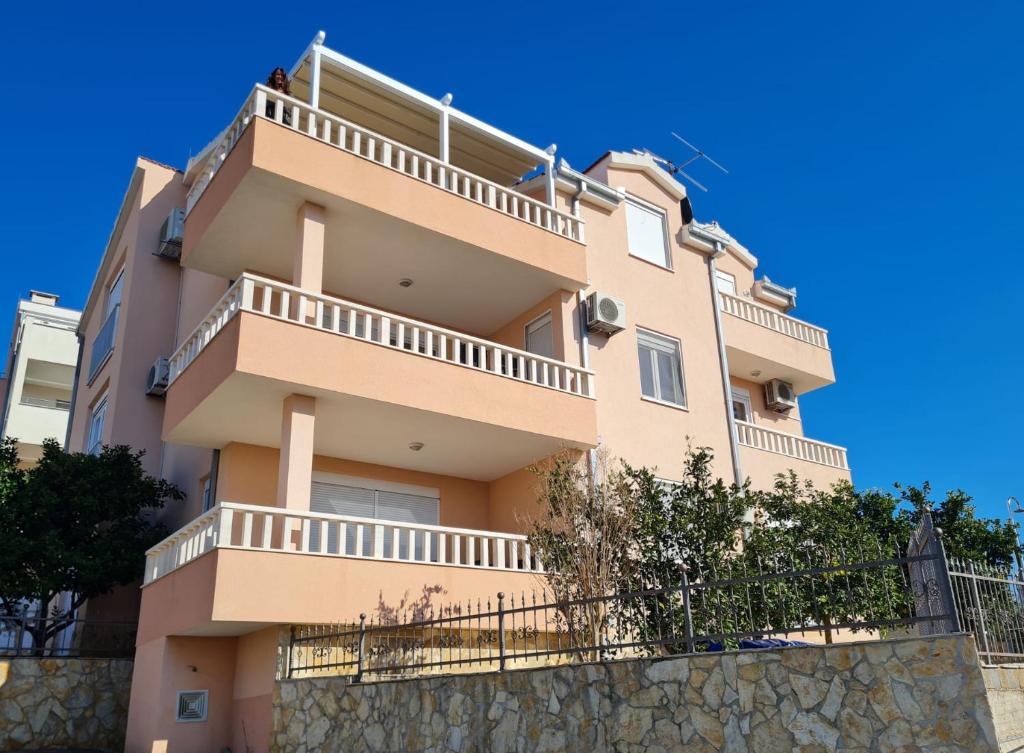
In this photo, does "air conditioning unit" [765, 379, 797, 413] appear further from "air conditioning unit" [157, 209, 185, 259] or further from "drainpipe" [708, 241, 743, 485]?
"air conditioning unit" [157, 209, 185, 259]

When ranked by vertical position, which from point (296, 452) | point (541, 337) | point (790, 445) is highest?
point (541, 337)

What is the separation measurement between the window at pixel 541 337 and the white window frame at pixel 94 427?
Answer: 32.3ft

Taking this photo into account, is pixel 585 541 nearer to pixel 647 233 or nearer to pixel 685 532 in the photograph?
pixel 685 532

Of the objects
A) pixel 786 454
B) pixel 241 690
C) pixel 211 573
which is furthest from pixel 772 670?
pixel 786 454

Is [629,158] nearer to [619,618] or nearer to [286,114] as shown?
[286,114]

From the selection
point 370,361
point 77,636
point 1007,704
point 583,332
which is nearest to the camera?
point 1007,704

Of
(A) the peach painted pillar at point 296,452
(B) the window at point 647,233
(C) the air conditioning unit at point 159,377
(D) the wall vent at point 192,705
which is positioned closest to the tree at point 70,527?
(C) the air conditioning unit at point 159,377

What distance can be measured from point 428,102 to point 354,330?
507cm

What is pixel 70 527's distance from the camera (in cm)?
1731

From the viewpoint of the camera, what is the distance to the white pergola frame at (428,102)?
50.3ft

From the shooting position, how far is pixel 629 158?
20297 millimetres

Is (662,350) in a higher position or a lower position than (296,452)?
higher

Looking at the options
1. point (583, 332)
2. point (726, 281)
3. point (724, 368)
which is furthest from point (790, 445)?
point (583, 332)

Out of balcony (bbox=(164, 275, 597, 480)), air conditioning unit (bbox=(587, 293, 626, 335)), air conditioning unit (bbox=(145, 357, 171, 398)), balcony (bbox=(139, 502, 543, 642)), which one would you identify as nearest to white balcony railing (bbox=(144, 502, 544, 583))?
balcony (bbox=(139, 502, 543, 642))
